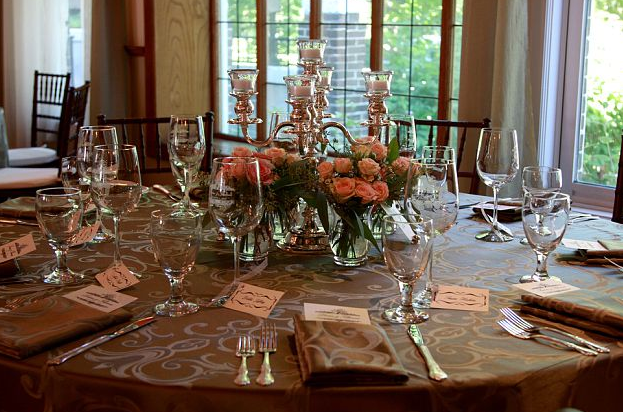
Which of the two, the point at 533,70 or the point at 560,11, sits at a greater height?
the point at 560,11

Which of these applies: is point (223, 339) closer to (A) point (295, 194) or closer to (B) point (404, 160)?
(A) point (295, 194)

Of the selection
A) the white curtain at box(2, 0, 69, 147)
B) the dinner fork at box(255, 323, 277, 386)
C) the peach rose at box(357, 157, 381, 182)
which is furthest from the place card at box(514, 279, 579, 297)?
the white curtain at box(2, 0, 69, 147)

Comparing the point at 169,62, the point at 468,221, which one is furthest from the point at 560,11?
the point at 169,62

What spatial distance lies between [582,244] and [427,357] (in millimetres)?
766

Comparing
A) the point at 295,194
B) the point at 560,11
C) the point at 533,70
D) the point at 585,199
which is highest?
the point at 560,11

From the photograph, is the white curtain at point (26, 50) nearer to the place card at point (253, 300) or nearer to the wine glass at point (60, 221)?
the wine glass at point (60, 221)

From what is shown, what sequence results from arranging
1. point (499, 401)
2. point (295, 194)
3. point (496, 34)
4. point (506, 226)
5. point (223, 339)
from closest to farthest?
point (499, 401) < point (223, 339) < point (295, 194) < point (506, 226) < point (496, 34)

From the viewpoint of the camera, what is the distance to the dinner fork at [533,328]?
133 cm

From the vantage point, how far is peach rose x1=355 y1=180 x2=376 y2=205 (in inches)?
67.6

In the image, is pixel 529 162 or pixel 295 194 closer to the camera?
pixel 295 194

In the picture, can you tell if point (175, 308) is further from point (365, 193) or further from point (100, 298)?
point (365, 193)

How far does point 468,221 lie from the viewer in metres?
2.20

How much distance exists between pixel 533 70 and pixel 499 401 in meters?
2.41

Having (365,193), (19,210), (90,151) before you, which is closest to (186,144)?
(90,151)
